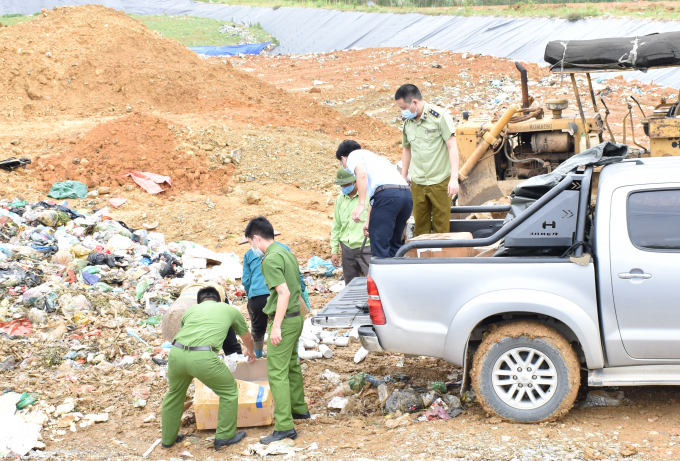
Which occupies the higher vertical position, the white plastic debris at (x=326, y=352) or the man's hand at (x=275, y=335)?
the man's hand at (x=275, y=335)

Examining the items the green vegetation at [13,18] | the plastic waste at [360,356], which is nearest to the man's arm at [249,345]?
the plastic waste at [360,356]

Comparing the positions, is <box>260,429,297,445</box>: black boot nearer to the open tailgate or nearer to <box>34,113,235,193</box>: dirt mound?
the open tailgate

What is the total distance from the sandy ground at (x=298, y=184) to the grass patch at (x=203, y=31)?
5436 millimetres

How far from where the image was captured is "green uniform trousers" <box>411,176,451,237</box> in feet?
22.2

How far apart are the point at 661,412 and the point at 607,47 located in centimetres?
529

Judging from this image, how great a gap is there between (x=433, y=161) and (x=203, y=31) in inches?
1477

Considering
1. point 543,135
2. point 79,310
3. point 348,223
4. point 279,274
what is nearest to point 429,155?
point 348,223

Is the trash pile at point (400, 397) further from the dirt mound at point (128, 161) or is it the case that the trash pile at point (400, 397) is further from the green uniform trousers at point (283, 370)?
the dirt mound at point (128, 161)

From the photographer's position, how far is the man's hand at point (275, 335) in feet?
15.7

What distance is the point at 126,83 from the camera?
1889 centimetres

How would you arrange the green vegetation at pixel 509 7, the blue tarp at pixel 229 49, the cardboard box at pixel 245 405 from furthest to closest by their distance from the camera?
the blue tarp at pixel 229 49
the green vegetation at pixel 509 7
the cardboard box at pixel 245 405

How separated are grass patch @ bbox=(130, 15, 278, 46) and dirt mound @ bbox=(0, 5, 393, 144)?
17033 mm

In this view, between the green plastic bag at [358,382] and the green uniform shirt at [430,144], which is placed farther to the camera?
the green uniform shirt at [430,144]

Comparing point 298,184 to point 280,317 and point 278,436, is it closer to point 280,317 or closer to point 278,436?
point 280,317
